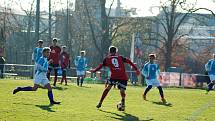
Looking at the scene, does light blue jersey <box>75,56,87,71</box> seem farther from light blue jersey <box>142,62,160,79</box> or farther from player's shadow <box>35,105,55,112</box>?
player's shadow <box>35,105,55,112</box>

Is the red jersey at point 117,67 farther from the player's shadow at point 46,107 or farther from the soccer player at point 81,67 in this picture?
the soccer player at point 81,67

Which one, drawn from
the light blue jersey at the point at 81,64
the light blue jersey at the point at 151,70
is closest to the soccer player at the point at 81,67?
the light blue jersey at the point at 81,64

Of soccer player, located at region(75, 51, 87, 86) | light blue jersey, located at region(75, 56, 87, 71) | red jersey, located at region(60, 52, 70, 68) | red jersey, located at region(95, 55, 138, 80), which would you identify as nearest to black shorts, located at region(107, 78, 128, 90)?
red jersey, located at region(95, 55, 138, 80)

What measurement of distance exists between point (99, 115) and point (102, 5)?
4318 centimetres

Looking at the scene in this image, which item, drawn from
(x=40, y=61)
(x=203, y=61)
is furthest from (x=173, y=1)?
(x=40, y=61)

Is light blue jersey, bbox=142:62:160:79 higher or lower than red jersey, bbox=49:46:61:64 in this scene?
lower

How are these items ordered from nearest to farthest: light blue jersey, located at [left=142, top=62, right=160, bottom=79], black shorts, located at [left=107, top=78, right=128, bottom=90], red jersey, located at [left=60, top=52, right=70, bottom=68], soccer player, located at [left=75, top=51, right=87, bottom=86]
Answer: black shorts, located at [left=107, top=78, right=128, bottom=90] → light blue jersey, located at [left=142, top=62, right=160, bottom=79] → red jersey, located at [left=60, top=52, right=70, bottom=68] → soccer player, located at [left=75, top=51, right=87, bottom=86]

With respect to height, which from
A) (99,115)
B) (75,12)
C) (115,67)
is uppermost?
(75,12)

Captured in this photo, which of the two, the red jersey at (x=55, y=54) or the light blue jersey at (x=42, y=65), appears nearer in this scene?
the light blue jersey at (x=42, y=65)

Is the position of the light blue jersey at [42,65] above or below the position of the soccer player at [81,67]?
above

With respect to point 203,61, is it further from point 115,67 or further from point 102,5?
point 115,67

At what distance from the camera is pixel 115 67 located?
49.7ft

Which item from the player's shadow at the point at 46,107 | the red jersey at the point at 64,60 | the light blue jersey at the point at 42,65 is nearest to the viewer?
the player's shadow at the point at 46,107

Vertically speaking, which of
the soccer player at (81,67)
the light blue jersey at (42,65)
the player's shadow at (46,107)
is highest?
the light blue jersey at (42,65)
